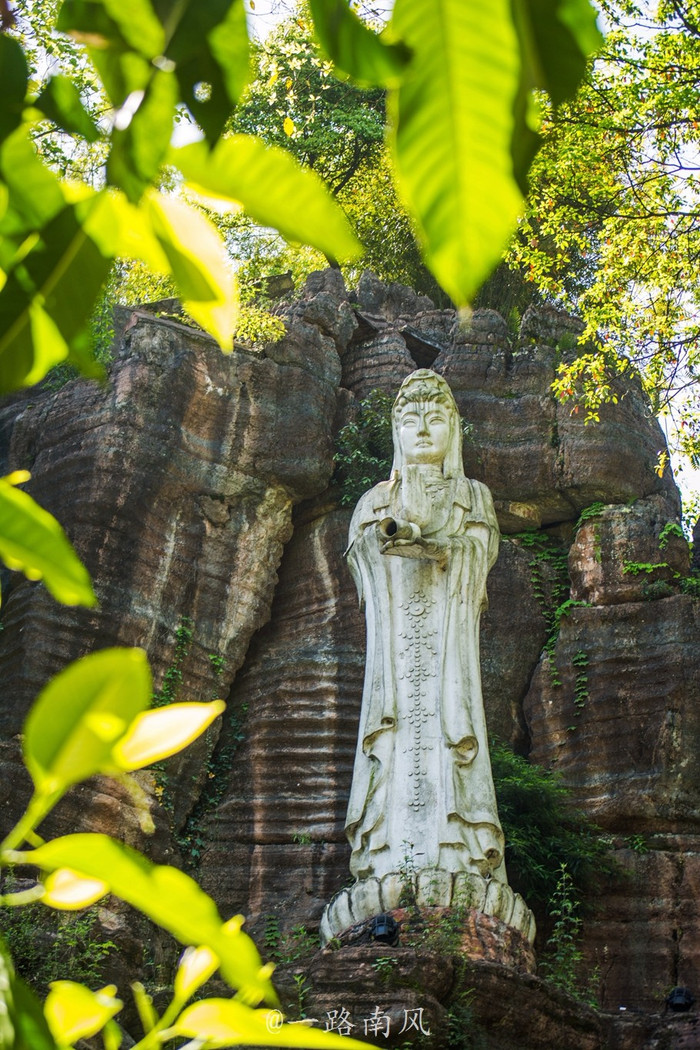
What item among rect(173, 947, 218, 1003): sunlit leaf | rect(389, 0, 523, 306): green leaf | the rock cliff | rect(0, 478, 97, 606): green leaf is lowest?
rect(173, 947, 218, 1003): sunlit leaf

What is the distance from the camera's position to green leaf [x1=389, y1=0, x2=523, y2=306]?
0.51 metres

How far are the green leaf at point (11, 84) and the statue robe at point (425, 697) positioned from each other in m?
6.25

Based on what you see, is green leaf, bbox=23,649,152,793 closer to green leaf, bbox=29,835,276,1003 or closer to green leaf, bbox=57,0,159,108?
green leaf, bbox=29,835,276,1003

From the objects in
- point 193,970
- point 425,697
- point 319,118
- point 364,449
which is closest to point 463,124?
point 193,970

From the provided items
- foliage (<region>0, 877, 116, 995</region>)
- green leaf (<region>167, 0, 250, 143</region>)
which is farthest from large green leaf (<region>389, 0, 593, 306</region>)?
foliage (<region>0, 877, 116, 995</region>)

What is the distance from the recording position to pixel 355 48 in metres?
0.60

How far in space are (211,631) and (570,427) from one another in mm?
3370

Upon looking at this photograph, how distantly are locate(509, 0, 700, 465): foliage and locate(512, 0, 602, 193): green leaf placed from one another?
23.6ft

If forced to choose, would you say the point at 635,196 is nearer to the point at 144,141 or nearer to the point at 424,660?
the point at 424,660

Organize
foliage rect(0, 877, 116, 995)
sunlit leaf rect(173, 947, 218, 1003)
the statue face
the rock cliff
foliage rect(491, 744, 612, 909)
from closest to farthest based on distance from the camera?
sunlit leaf rect(173, 947, 218, 1003)
foliage rect(0, 877, 116, 995)
foliage rect(491, 744, 612, 909)
the statue face
the rock cliff

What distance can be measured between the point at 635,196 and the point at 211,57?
25.3ft

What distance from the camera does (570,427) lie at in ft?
34.9

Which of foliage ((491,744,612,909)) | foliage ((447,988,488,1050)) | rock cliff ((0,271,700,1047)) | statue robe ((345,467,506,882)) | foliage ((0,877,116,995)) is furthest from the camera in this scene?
rock cliff ((0,271,700,1047))

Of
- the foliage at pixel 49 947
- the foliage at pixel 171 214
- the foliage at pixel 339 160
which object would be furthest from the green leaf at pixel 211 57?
the foliage at pixel 339 160
